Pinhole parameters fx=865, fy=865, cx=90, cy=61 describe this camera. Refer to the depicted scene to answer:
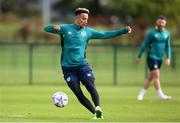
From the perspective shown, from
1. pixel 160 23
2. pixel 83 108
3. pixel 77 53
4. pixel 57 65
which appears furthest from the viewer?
pixel 57 65

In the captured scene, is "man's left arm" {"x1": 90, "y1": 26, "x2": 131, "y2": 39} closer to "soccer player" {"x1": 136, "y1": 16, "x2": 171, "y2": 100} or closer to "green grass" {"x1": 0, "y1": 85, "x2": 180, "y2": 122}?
"green grass" {"x1": 0, "y1": 85, "x2": 180, "y2": 122}

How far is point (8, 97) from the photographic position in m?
25.9

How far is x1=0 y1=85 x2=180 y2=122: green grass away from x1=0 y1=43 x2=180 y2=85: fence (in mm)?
5113

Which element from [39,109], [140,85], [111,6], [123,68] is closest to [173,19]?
[111,6]

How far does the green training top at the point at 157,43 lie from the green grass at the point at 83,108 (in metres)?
1.34

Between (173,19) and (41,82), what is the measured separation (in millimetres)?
18294

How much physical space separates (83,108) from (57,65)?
18.4 m

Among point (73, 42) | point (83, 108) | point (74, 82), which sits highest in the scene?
point (73, 42)

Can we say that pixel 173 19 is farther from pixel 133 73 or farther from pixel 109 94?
pixel 109 94

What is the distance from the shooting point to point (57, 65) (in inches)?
1566

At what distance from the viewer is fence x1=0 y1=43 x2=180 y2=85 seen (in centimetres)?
3494

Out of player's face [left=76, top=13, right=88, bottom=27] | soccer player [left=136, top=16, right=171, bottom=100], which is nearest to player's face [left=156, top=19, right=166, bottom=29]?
soccer player [left=136, top=16, right=171, bottom=100]

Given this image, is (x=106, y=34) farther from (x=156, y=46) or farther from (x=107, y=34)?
(x=156, y=46)

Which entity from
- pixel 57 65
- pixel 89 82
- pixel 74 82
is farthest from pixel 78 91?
pixel 57 65
